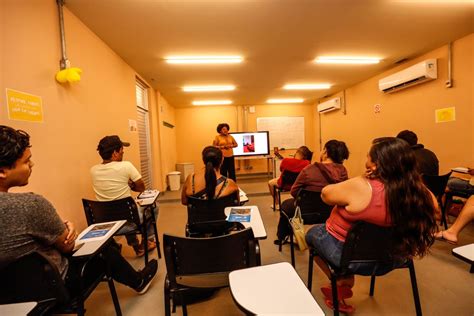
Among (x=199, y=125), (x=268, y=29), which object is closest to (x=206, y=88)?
(x=199, y=125)

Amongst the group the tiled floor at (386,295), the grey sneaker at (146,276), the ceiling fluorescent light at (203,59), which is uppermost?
the ceiling fluorescent light at (203,59)

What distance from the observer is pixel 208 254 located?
112cm

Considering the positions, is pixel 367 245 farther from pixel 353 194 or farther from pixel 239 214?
pixel 239 214

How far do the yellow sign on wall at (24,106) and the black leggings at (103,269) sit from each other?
1110mm

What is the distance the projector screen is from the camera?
7.02 m

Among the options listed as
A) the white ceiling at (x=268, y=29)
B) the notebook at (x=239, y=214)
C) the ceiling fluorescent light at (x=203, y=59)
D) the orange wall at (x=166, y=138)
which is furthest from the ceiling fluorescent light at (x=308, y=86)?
the notebook at (x=239, y=214)

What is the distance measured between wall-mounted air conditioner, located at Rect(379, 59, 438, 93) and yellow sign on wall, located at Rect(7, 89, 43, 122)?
488 cm

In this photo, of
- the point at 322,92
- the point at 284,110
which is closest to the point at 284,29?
the point at 322,92

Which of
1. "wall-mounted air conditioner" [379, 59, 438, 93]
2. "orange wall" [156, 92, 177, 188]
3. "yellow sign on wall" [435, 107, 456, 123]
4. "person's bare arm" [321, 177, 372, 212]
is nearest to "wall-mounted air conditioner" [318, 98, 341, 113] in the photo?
"wall-mounted air conditioner" [379, 59, 438, 93]

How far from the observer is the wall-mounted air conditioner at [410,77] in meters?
3.54

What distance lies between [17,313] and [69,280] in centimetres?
55

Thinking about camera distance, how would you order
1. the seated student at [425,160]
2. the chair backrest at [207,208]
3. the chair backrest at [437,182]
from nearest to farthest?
the chair backrest at [207,208], the chair backrest at [437,182], the seated student at [425,160]

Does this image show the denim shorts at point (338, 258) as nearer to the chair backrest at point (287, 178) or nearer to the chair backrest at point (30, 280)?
the chair backrest at point (30, 280)

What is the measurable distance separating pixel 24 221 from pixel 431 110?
5.04 meters
